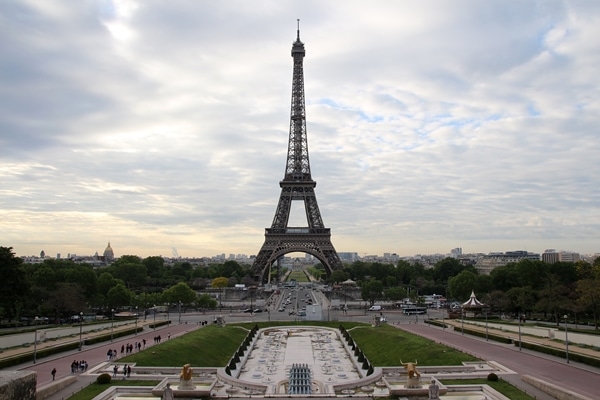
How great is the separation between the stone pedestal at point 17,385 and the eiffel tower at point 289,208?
3782 inches

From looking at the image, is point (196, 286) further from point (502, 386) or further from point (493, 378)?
point (502, 386)

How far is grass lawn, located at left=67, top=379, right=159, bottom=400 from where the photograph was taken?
25297mm

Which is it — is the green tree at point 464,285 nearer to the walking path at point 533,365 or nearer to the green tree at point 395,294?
the green tree at point 395,294

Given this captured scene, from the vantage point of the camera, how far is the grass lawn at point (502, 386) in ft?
82.4

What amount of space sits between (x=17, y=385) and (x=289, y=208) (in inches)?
3937

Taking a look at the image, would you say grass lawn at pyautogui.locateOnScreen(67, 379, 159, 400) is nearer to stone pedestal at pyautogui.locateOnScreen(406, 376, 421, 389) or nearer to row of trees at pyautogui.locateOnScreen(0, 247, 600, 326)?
stone pedestal at pyautogui.locateOnScreen(406, 376, 421, 389)

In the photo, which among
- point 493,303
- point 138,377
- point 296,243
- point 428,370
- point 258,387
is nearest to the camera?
point 258,387

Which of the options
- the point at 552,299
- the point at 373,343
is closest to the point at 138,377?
the point at 373,343

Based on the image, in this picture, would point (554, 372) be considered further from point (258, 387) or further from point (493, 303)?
point (493, 303)

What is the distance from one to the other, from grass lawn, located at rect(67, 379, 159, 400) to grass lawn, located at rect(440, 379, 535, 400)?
1635 centimetres

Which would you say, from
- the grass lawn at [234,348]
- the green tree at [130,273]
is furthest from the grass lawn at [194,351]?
the green tree at [130,273]

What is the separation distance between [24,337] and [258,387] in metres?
20.9

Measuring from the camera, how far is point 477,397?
25.7 m

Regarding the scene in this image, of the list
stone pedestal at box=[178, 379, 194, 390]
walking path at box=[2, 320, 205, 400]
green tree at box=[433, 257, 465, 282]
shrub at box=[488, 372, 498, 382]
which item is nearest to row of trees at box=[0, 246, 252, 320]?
walking path at box=[2, 320, 205, 400]
